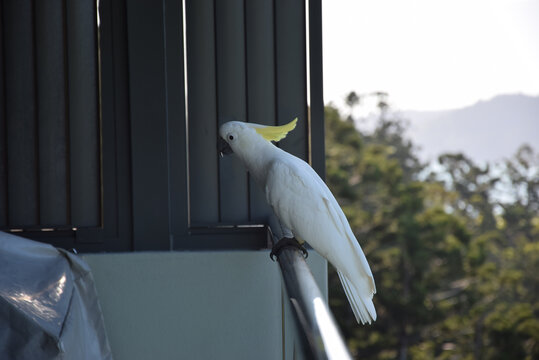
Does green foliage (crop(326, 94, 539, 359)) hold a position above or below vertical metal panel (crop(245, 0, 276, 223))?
below

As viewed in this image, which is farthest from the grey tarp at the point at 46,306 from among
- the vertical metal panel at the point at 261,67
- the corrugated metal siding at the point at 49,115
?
the vertical metal panel at the point at 261,67

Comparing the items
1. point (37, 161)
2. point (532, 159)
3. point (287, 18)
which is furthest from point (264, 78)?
point (532, 159)

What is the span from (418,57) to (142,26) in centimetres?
2481

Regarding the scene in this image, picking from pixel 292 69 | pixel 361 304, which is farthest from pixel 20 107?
pixel 361 304

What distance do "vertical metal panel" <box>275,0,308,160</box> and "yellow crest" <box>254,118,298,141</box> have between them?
0.15 meters

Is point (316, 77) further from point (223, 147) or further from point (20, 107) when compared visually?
point (20, 107)

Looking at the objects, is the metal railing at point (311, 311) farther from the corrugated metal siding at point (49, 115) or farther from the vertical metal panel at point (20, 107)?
the vertical metal panel at point (20, 107)

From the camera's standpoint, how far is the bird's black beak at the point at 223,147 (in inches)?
70.8

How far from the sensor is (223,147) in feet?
5.93

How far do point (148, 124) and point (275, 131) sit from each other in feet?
1.33

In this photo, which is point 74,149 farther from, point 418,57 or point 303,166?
point 418,57

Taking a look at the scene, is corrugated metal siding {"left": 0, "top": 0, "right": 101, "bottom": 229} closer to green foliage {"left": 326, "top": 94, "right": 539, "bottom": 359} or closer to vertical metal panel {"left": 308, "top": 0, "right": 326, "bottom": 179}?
vertical metal panel {"left": 308, "top": 0, "right": 326, "bottom": 179}

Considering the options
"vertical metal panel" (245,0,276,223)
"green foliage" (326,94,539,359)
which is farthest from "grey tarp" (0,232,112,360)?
"green foliage" (326,94,539,359)

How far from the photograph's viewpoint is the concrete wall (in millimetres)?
1710
